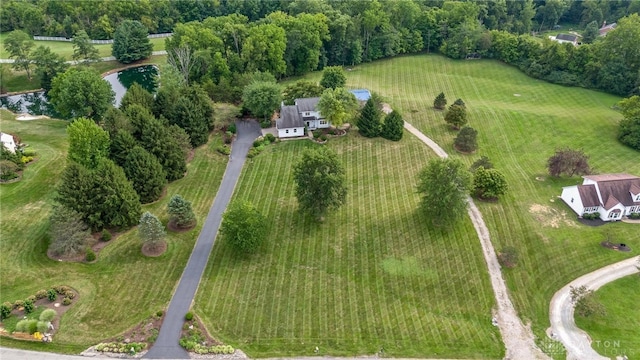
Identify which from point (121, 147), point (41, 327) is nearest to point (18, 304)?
point (41, 327)

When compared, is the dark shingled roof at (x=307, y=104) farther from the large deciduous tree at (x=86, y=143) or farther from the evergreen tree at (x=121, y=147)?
the large deciduous tree at (x=86, y=143)

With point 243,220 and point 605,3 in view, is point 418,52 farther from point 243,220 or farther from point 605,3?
point 243,220

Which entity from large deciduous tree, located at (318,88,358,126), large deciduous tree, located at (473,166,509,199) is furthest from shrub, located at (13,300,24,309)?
large deciduous tree, located at (473,166,509,199)

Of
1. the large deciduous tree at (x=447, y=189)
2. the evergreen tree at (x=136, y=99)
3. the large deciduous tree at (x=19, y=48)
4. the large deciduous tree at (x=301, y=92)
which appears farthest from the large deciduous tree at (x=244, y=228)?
the large deciduous tree at (x=19, y=48)

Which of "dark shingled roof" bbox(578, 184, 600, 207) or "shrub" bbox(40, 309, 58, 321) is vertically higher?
"shrub" bbox(40, 309, 58, 321)

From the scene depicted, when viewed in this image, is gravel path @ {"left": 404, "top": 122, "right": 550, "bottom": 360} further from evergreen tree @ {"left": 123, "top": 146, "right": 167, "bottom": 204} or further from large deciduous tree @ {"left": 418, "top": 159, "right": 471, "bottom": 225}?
evergreen tree @ {"left": 123, "top": 146, "right": 167, "bottom": 204}

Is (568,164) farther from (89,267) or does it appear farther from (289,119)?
(89,267)
